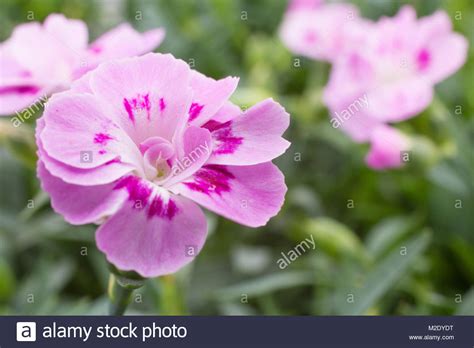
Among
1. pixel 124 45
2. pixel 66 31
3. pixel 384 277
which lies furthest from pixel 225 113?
pixel 384 277

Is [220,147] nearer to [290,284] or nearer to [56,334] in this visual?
[56,334]

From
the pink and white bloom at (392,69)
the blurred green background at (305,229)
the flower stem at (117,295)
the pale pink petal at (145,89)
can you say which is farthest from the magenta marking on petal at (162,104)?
the pink and white bloom at (392,69)

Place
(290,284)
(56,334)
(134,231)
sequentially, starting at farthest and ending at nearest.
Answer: (290,284) < (56,334) < (134,231)

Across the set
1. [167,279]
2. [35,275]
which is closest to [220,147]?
[167,279]

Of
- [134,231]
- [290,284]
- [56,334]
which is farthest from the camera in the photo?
[290,284]

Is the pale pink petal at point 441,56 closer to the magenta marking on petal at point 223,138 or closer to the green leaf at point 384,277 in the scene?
the green leaf at point 384,277

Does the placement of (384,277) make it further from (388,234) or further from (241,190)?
(241,190)

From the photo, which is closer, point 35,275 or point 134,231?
point 134,231
